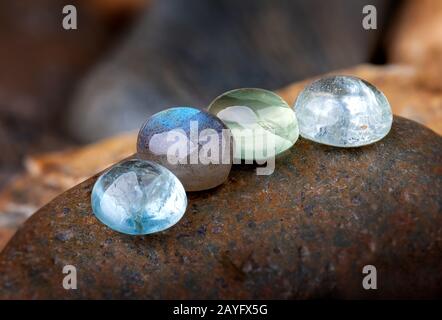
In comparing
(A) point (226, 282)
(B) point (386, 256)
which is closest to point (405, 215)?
(B) point (386, 256)

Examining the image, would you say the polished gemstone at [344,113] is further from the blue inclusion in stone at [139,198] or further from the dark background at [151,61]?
the dark background at [151,61]

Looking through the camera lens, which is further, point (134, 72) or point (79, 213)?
point (134, 72)

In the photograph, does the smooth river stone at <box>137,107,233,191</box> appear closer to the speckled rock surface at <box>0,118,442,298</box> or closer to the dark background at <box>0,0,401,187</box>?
the speckled rock surface at <box>0,118,442,298</box>

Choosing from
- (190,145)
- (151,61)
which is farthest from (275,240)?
(151,61)

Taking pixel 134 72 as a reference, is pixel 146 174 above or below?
above

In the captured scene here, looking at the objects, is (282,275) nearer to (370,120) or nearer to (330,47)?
(370,120)

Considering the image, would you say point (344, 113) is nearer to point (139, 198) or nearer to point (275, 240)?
point (275, 240)
